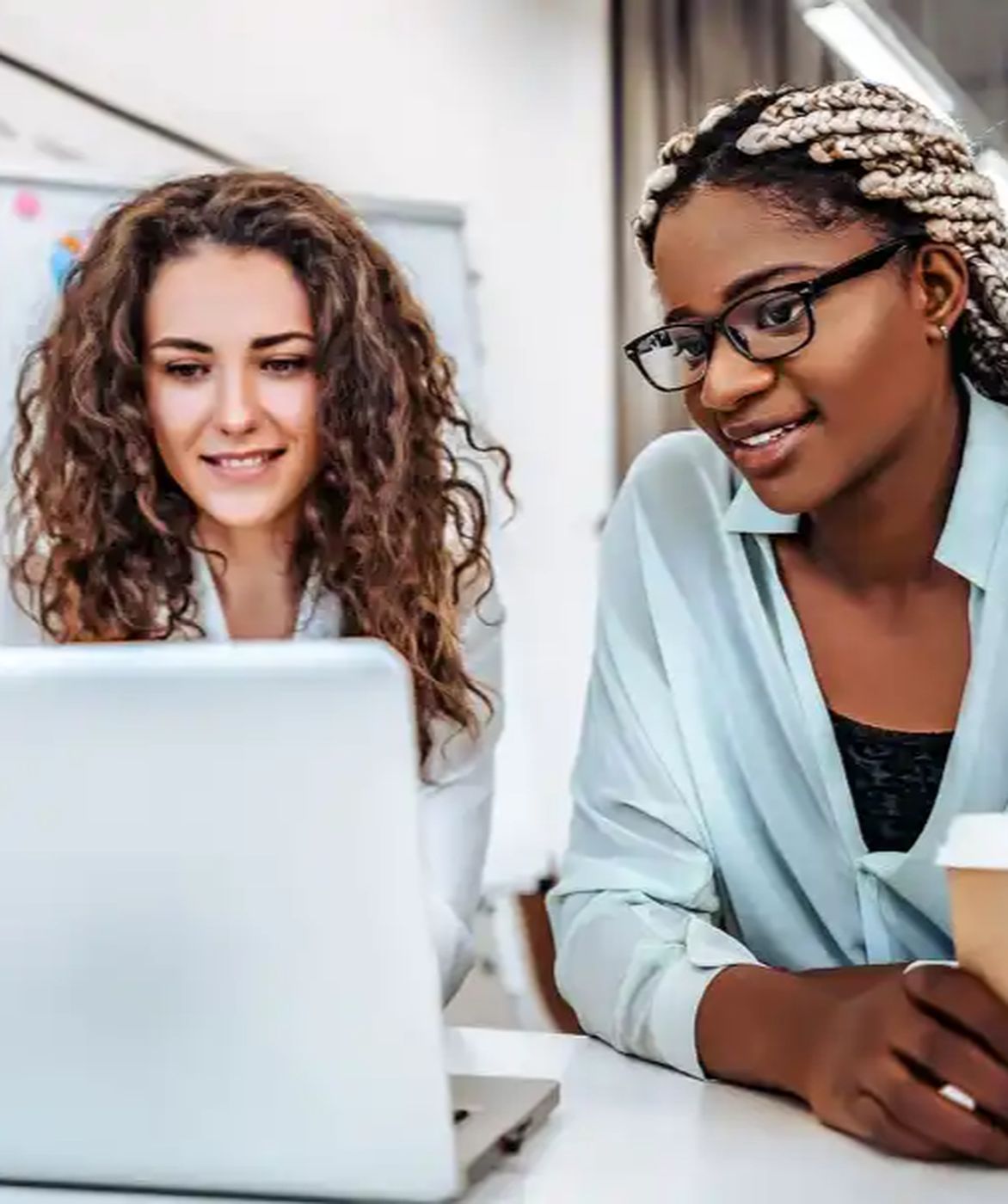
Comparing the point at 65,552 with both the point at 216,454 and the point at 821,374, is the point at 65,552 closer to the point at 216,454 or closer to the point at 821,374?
the point at 216,454

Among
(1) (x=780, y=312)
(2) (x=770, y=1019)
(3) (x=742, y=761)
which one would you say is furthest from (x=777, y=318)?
(2) (x=770, y=1019)

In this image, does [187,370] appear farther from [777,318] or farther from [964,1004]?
[964,1004]

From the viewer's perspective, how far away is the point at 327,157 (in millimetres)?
1926

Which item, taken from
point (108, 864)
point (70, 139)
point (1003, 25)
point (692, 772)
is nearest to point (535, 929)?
point (692, 772)

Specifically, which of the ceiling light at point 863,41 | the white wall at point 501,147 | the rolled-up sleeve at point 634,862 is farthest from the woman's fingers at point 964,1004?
the ceiling light at point 863,41

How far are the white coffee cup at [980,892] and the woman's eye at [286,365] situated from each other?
922 millimetres

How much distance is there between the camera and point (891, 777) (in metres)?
1.07

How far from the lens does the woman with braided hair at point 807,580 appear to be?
102 cm

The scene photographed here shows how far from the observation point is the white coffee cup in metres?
0.67

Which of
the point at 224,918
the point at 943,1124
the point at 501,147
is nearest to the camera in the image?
the point at 224,918

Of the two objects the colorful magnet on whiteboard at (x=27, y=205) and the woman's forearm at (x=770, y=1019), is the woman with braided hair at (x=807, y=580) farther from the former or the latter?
the colorful magnet on whiteboard at (x=27, y=205)

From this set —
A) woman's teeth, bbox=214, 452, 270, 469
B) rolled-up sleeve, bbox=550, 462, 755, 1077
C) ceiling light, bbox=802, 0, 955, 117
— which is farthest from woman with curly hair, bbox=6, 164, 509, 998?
ceiling light, bbox=802, 0, 955, 117

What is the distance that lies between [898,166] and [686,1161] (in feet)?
2.09

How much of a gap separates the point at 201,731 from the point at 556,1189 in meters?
0.26
